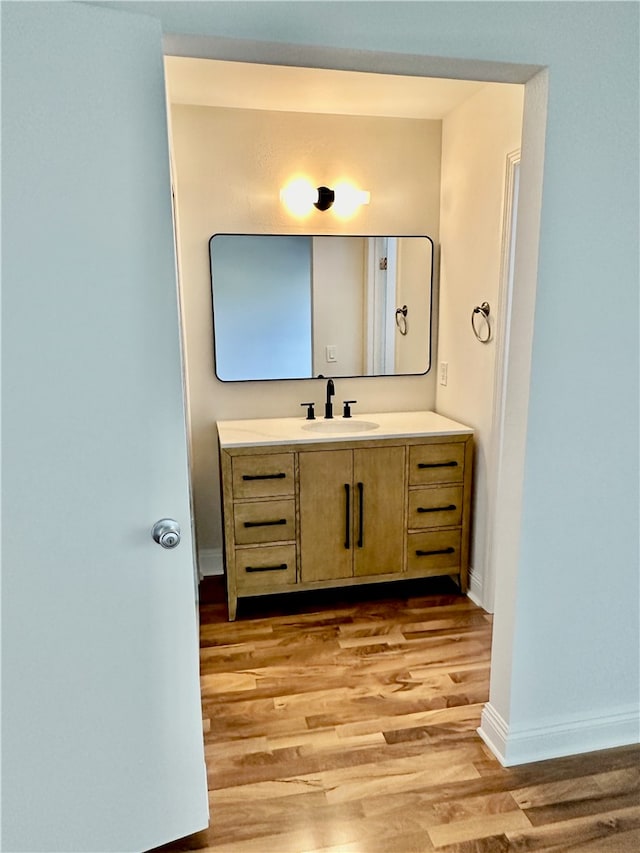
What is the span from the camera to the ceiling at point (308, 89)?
2.36 metres

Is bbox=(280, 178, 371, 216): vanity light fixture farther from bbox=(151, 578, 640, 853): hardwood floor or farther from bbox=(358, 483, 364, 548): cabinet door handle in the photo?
bbox=(151, 578, 640, 853): hardwood floor

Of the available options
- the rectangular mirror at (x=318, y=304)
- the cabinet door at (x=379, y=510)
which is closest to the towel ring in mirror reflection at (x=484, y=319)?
the rectangular mirror at (x=318, y=304)

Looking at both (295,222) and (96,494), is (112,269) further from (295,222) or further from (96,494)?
(295,222)

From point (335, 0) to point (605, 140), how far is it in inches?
32.2

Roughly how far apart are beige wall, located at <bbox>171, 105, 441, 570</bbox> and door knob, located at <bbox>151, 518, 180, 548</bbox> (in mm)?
1726

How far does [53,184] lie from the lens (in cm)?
114

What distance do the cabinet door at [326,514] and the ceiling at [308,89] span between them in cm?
168

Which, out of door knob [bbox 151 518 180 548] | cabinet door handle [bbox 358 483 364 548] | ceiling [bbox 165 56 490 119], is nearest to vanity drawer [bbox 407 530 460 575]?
cabinet door handle [bbox 358 483 364 548]

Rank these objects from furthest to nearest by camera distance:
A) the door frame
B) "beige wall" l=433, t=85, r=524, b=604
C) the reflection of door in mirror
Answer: the reflection of door in mirror
"beige wall" l=433, t=85, r=524, b=604
the door frame

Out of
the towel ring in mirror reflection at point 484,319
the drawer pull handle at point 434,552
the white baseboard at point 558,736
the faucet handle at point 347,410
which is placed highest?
the towel ring in mirror reflection at point 484,319

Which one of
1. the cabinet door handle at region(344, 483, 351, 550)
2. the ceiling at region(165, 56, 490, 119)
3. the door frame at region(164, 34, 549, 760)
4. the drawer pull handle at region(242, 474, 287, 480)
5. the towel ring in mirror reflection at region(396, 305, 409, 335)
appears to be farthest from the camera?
the towel ring in mirror reflection at region(396, 305, 409, 335)

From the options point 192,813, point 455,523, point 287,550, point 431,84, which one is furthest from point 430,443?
point 192,813

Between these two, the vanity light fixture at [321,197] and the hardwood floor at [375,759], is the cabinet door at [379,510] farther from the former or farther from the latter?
the vanity light fixture at [321,197]

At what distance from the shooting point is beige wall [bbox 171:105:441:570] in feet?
9.25
